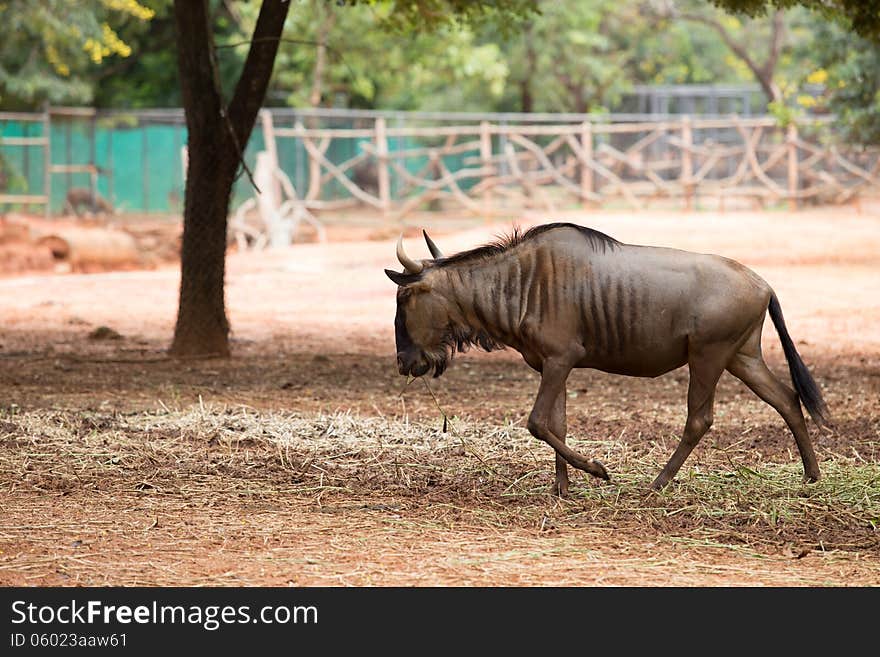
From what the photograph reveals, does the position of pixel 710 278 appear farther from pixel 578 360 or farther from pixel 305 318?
pixel 305 318

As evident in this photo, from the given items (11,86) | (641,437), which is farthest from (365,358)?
(11,86)

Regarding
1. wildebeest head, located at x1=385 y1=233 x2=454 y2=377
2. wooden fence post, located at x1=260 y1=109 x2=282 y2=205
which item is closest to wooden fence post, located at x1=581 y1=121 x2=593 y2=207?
wooden fence post, located at x1=260 y1=109 x2=282 y2=205

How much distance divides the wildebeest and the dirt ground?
0.46 m

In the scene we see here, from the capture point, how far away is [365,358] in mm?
13023

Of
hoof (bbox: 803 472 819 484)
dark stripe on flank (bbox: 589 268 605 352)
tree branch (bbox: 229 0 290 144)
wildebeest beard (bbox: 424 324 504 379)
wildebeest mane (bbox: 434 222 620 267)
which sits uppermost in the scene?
tree branch (bbox: 229 0 290 144)

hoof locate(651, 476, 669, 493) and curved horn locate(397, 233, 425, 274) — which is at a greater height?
curved horn locate(397, 233, 425, 274)

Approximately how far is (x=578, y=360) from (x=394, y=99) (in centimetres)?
3735

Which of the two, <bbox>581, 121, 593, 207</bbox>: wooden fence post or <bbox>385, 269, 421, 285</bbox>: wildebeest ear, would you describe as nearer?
<bbox>385, 269, 421, 285</bbox>: wildebeest ear

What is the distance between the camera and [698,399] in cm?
700

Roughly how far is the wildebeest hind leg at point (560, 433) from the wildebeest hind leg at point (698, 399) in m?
0.49

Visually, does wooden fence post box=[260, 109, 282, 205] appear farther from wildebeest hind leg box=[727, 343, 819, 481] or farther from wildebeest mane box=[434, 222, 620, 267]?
wildebeest hind leg box=[727, 343, 819, 481]

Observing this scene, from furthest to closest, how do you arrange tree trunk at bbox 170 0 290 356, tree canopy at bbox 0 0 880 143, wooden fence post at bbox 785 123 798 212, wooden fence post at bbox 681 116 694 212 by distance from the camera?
wooden fence post at bbox 785 123 798 212 → wooden fence post at bbox 681 116 694 212 → tree canopy at bbox 0 0 880 143 → tree trunk at bbox 170 0 290 356

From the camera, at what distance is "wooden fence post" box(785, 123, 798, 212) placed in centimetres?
3272

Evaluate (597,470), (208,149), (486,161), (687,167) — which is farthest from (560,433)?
(687,167)
